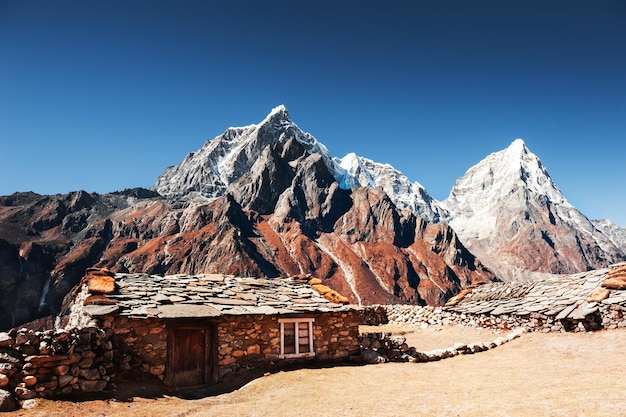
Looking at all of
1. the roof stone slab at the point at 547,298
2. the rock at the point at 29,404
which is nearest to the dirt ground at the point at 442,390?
the rock at the point at 29,404

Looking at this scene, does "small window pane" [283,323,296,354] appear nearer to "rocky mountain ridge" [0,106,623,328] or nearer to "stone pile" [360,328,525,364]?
"stone pile" [360,328,525,364]

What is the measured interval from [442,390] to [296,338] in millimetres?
7083

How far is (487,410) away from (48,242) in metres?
121

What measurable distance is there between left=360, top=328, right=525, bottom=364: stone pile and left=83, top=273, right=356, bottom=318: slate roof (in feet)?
6.82

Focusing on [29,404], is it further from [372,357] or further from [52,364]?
[372,357]

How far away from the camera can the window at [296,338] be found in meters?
16.9

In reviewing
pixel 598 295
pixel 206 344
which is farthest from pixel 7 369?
pixel 598 295

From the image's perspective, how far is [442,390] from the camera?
464 inches

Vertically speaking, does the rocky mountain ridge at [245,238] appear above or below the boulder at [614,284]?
above

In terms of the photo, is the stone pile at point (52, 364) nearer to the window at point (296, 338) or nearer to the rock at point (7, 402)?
the rock at point (7, 402)

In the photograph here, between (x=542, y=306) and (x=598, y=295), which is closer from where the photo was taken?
(x=598, y=295)

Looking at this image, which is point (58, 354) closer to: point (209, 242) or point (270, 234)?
point (209, 242)

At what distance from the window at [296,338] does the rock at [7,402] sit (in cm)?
936

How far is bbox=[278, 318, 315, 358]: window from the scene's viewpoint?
1689 centimetres
